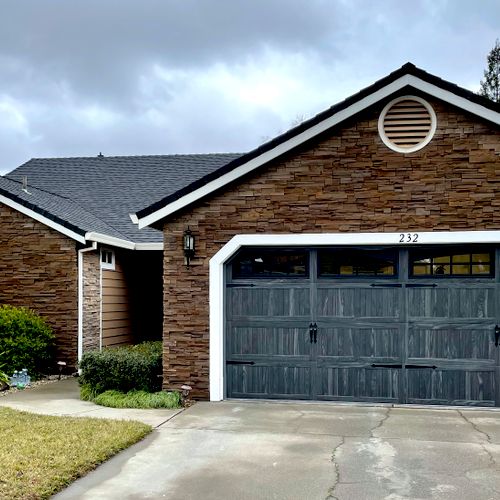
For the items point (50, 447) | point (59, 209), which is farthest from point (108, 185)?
point (50, 447)

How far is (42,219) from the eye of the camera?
13.0 meters

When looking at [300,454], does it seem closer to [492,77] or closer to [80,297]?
[80,297]

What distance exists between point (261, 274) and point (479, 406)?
12.2 feet

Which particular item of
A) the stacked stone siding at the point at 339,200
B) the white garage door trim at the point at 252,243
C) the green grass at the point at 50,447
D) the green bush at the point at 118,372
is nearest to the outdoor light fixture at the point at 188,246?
the stacked stone siding at the point at 339,200

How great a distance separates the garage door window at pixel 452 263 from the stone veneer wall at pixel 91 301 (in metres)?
6.68

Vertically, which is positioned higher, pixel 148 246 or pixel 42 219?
pixel 42 219

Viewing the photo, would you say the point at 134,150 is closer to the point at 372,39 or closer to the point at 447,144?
the point at 372,39

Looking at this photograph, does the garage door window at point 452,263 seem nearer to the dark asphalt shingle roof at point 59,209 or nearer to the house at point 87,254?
the house at point 87,254

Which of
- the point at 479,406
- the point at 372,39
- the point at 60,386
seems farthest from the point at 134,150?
the point at 479,406

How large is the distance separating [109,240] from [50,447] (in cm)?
705

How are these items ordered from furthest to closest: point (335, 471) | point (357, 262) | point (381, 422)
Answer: point (357, 262) → point (381, 422) → point (335, 471)

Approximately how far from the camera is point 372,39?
1319 inches

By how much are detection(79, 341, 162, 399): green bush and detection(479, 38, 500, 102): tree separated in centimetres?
2945

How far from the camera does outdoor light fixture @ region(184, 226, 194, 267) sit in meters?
10.2
